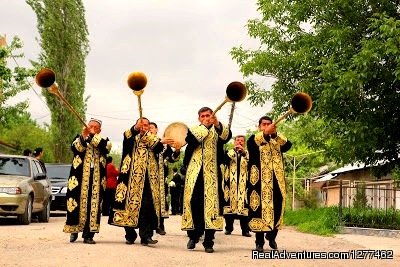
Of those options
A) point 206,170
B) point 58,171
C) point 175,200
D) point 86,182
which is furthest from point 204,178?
point 175,200

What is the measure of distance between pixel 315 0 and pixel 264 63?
2188mm

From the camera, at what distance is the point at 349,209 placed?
57.4ft

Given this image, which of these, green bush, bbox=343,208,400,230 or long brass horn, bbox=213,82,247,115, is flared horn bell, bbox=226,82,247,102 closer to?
long brass horn, bbox=213,82,247,115

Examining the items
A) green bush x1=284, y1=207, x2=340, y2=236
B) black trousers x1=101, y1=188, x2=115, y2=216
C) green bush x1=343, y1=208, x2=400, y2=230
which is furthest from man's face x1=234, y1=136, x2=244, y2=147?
black trousers x1=101, y1=188, x2=115, y2=216

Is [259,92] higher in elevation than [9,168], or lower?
higher

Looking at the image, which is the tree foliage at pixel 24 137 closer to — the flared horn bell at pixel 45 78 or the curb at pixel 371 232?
the curb at pixel 371 232

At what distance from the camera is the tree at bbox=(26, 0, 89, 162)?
40406 millimetres

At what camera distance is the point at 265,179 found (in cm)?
1080

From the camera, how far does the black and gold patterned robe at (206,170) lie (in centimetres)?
1044

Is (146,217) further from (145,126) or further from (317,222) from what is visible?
(317,222)

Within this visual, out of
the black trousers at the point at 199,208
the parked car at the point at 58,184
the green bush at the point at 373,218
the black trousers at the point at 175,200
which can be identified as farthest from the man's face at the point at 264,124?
the black trousers at the point at 175,200

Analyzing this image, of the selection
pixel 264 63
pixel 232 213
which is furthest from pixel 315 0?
pixel 232 213

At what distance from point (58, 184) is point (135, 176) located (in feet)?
36.1

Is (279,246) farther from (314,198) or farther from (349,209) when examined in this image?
(314,198)
